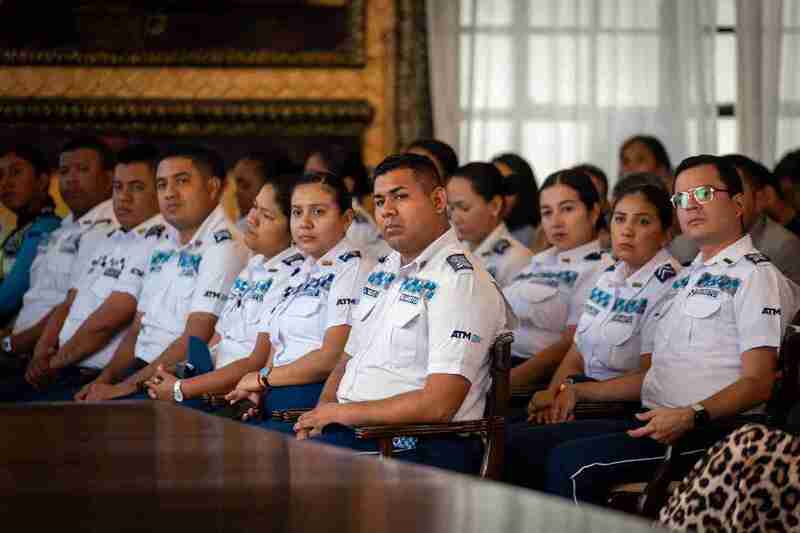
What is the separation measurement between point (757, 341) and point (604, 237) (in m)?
1.58

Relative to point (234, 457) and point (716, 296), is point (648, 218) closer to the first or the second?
point (716, 296)

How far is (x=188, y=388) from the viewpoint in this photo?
4.41 meters

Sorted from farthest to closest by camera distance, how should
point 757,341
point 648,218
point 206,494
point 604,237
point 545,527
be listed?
point 604,237 → point 648,218 → point 757,341 → point 206,494 → point 545,527

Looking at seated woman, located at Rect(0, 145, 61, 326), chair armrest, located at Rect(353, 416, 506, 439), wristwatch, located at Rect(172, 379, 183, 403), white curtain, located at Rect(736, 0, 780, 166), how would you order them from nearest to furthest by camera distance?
chair armrest, located at Rect(353, 416, 506, 439) < wristwatch, located at Rect(172, 379, 183, 403) < seated woman, located at Rect(0, 145, 61, 326) < white curtain, located at Rect(736, 0, 780, 166)

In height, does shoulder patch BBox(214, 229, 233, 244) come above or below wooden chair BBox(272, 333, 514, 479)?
above

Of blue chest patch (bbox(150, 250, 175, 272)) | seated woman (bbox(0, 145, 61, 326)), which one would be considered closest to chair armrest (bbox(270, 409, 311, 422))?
blue chest patch (bbox(150, 250, 175, 272))

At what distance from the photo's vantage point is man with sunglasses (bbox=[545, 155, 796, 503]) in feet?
11.0

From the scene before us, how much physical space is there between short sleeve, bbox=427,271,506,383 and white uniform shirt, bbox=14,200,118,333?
2756 millimetres

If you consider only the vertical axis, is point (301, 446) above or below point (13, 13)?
below

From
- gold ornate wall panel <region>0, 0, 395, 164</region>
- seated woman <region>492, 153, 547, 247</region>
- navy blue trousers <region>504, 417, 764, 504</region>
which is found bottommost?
navy blue trousers <region>504, 417, 764, 504</region>

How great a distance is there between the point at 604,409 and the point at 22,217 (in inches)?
138

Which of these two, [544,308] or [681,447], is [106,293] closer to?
[544,308]

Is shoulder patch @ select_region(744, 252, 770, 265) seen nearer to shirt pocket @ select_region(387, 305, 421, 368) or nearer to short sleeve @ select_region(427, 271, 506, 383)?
short sleeve @ select_region(427, 271, 506, 383)

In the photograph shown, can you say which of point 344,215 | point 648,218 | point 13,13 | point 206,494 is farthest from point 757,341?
point 13,13
